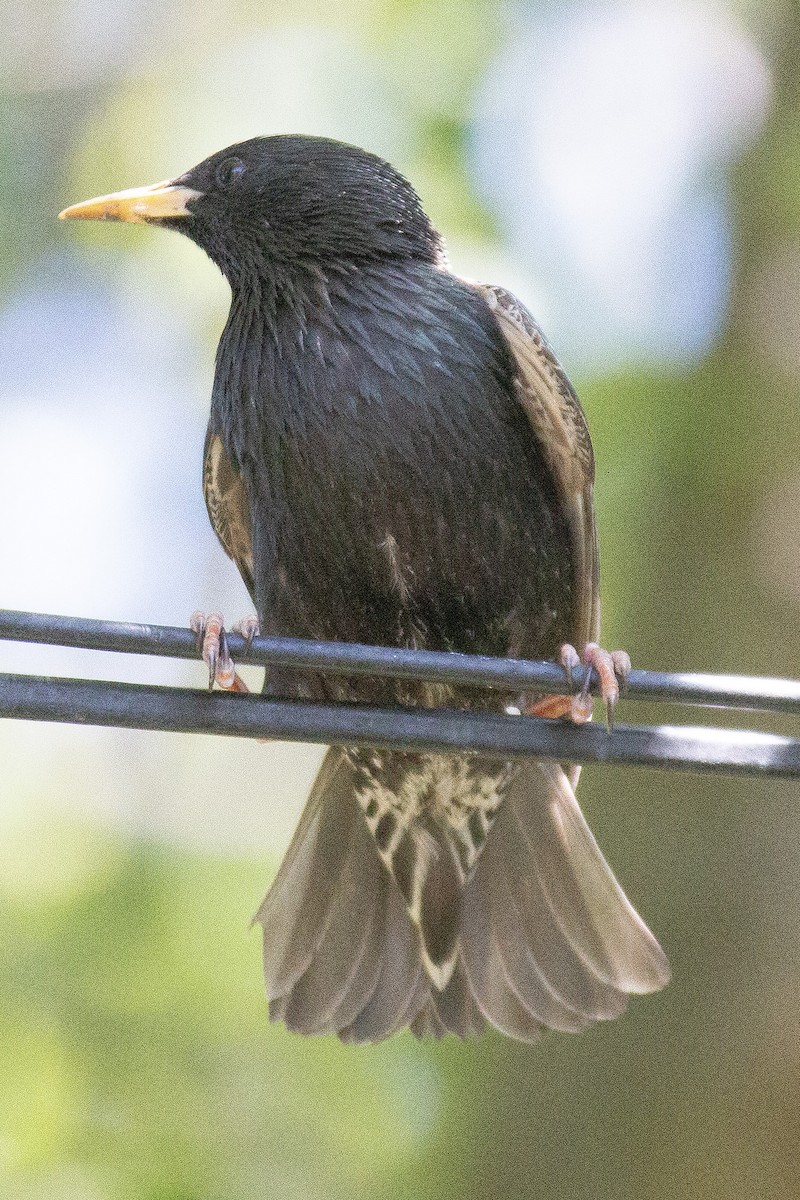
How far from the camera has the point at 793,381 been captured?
4.57 meters

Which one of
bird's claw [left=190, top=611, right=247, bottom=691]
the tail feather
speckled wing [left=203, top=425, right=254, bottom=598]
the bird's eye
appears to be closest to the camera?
bird's claw [left=190, top=611, right=247, bottom=691]

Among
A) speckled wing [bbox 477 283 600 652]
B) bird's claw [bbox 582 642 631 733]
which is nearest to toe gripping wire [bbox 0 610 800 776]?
bird's claw [bbox 582 642 631 733]

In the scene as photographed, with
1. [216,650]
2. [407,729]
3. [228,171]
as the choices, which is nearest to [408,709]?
[407,729]

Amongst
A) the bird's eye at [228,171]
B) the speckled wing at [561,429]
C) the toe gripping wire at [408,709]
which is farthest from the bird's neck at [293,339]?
the toe gripping wire at [408,709]

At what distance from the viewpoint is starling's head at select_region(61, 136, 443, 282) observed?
12.0 ft

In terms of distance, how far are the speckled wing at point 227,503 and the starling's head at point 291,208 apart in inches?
18.2

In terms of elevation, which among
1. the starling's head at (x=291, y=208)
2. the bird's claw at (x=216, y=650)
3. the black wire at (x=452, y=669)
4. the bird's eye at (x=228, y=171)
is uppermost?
the bird's eye at (x=228, y=171)

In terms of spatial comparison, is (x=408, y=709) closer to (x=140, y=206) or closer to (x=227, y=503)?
(x=227, y=503)

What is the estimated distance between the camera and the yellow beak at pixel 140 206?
3908 millimetres

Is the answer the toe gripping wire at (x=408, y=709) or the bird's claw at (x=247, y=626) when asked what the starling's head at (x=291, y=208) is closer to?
the bird's claw at (x=247, y=626)

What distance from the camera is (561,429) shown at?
3.45 metres

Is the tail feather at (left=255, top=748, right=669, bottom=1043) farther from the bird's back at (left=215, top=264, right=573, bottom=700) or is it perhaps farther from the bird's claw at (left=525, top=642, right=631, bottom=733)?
the bird's claw at (left=525, top=642, right=631, bottom=733)

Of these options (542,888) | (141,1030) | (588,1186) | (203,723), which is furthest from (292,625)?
(141,1030)

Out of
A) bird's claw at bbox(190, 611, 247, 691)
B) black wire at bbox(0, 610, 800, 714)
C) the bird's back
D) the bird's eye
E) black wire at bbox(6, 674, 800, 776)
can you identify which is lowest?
black wire at bbox(6, 674, 800, 776)
